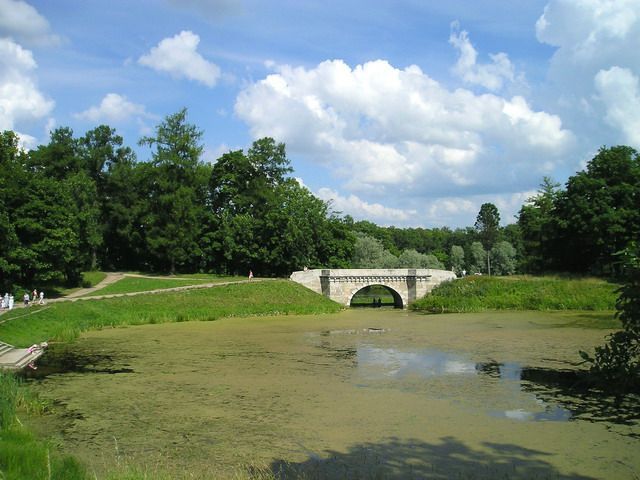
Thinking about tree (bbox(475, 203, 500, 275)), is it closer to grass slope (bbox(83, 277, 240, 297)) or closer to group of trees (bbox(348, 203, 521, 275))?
group of trees (bbox(348, 203, 521, 275))

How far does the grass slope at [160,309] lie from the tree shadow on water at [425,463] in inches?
700

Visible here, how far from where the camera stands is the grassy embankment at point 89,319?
7727 mm

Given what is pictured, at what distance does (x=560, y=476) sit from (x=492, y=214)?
93066 mm

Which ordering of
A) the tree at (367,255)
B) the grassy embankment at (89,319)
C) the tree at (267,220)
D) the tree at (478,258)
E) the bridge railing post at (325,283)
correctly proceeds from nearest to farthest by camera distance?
the grassy embankment at (89,319) < the bridge railing post at (325,283) < the tree at (267,220) < the tree at (367,255) < the tree at (478,258)

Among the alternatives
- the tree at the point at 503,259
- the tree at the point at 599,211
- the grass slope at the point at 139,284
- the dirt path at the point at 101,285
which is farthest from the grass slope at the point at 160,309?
the tree at the point at 503,259

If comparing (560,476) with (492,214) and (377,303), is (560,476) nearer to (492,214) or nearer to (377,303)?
(377,303)

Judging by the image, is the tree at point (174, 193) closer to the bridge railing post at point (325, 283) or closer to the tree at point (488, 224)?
the bridge railing post at point (325, 283)

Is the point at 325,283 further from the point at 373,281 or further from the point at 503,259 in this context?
the point at 503,259

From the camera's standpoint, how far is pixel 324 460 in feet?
31.8

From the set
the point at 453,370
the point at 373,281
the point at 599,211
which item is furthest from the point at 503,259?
the point at 453,370

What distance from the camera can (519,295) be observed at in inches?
1762

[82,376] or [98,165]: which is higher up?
[98,165]

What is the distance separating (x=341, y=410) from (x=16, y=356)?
13076mm

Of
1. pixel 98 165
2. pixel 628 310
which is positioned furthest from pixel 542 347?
→ pixel 98 165
